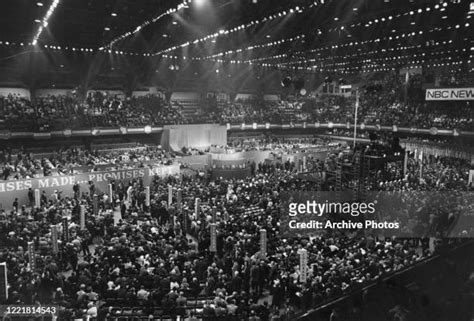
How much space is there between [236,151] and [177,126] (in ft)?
21.4

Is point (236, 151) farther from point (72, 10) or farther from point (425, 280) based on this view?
point (425, 280)

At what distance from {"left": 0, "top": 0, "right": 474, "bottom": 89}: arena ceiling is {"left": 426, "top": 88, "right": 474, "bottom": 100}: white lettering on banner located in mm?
3305

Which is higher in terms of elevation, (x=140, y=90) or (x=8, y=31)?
(x=8, y=31)

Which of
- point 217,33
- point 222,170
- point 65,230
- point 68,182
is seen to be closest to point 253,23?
point 217,33

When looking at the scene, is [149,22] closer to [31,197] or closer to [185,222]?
[31,197]

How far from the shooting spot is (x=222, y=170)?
102ft

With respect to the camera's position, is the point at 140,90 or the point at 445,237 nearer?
the point at 445,237

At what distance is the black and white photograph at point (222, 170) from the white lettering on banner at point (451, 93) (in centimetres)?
13

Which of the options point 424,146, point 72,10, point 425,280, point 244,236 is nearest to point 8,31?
point 72,10

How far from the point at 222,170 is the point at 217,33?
10.9 metres

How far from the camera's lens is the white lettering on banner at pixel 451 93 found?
1163 inches

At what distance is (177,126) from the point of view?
118ft

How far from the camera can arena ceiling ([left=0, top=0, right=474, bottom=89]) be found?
752 inches

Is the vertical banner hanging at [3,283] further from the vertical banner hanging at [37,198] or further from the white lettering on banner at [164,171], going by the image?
the white lettering on banner at [164,171]
